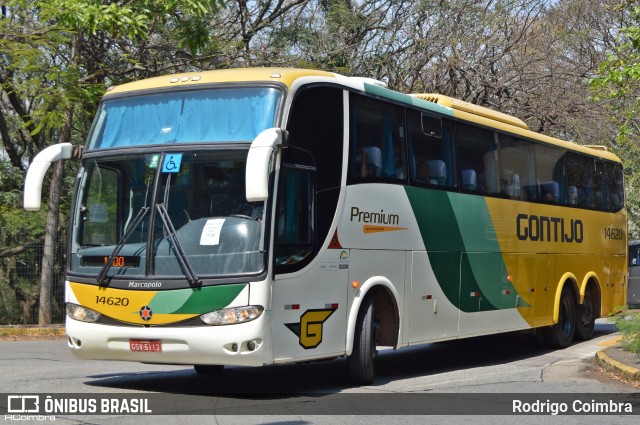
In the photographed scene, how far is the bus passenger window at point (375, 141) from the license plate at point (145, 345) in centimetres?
295

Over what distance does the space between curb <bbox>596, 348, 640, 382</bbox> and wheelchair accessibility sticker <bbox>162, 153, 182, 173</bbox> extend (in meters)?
6.22

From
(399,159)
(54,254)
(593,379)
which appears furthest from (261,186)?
(54,254)

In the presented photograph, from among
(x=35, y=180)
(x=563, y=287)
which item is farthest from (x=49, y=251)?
(x=35, y=180)

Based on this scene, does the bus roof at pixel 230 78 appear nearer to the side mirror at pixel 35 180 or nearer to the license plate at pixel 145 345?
→ the side mirror at pixel 35 180

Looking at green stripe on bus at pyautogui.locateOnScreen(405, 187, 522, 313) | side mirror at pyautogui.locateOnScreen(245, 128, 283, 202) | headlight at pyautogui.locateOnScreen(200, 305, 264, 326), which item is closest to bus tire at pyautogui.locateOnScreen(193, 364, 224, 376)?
headlight at pyautogui.locateOnScreen(200, 305, 264, 326)

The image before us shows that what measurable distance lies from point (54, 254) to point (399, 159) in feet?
35.3

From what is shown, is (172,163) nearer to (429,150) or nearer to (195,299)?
(195,299)

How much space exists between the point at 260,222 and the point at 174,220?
921mm

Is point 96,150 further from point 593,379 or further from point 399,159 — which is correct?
point 593,379

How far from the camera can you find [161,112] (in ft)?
34.0

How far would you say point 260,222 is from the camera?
9.55m

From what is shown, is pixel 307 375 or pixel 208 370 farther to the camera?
pixel 307 375

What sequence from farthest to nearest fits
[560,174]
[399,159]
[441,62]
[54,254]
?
[441,62] < [54,254] < [560,174] < [399,159]

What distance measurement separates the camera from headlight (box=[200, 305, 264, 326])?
9.41 metres
